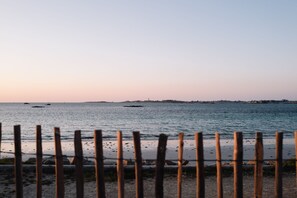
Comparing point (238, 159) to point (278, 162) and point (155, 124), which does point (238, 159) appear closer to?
point (278, 162)

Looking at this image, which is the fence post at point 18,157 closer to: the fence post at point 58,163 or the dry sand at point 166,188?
the fence post at point 58,163

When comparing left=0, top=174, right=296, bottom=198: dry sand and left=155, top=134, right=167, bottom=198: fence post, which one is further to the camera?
left=0, top=174, right=296, bottom=198: dry sand

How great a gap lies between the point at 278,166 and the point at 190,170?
737 cm

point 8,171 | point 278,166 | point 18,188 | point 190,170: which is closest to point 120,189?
point 18,188

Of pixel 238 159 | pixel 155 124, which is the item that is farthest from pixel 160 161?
pixel 155 124

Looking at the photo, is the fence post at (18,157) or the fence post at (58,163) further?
the fence post at (18,157)

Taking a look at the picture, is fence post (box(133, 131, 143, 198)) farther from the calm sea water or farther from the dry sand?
the calm sea water

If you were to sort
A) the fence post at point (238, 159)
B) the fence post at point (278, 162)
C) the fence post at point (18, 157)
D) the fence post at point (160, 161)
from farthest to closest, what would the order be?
the fence post at point (18, 157) → the fence post at point (278, 162) → the fence post at point (238, 159) → the fence post at point (160, 161)

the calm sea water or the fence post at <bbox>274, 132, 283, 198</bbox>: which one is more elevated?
the fence post at <bbox>274, 132, 283, 198</bbox>

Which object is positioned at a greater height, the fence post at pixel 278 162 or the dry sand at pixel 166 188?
the fence post at pixel 278 162

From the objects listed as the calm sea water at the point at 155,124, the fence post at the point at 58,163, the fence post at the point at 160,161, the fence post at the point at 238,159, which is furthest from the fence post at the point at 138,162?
the calm sea water at the point at 155,124

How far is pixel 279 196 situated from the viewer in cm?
732

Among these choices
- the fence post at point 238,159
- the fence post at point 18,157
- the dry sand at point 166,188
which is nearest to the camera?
the fence post at point 238,159

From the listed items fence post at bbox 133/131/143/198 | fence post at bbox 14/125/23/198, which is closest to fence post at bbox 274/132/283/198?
fence post at bbox 133/131/143/198
